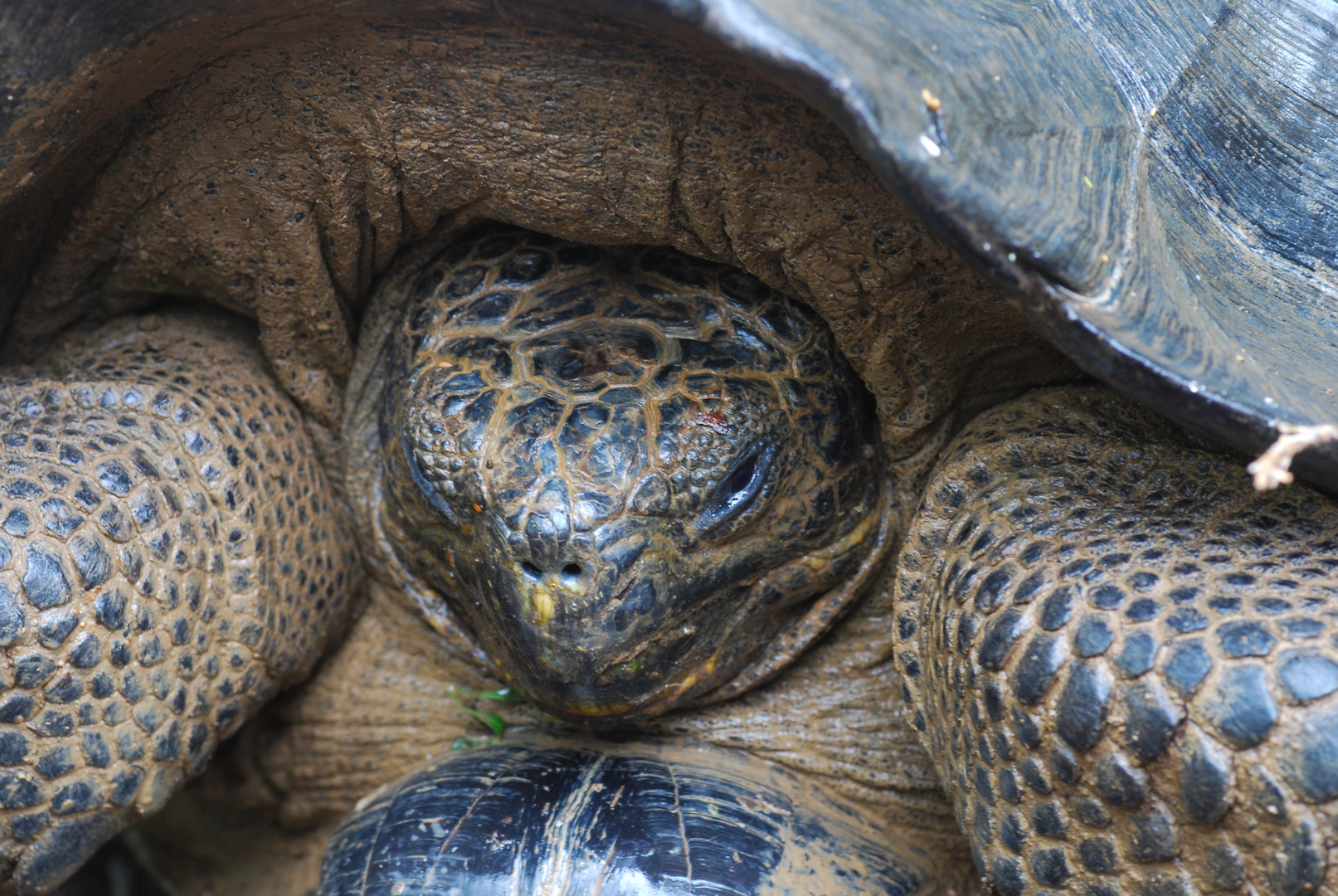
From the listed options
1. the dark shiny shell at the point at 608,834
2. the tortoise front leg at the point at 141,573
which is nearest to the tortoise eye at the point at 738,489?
the dark shiny shell at the point at 608,834

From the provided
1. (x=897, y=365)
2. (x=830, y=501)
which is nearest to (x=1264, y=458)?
(x=897, y=365)

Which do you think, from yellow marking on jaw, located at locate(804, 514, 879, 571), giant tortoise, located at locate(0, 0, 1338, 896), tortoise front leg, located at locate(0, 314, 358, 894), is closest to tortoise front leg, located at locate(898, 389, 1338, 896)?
giant tortoise, located at locate(0, 0, 1338, 896)

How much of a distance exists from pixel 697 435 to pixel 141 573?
0.88 m

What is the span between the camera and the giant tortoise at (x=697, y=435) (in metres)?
1.08

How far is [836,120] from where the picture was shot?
994mm

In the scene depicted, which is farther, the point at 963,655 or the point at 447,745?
the point at 447,745

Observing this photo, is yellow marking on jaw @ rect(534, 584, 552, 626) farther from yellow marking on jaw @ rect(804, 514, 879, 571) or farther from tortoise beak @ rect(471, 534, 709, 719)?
yellow marking on jaw @ rect(804, 514, 879, 571)

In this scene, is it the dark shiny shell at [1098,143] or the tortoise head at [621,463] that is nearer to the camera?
the dark shiny shell at [1098,143]

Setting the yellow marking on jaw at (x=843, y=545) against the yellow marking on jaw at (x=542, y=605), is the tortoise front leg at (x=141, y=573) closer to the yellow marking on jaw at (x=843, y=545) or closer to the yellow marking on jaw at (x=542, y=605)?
the yellow marking on jaw at (x=542, y=605)

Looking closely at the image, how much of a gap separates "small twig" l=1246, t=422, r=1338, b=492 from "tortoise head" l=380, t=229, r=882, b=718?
704 millimetres

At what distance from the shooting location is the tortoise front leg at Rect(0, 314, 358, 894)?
57.2 inches

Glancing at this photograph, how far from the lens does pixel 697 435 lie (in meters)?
1.52

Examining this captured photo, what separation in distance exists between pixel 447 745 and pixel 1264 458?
1.47 metres

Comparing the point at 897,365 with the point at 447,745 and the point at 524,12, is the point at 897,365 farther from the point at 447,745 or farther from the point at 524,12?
the point at 447,745
